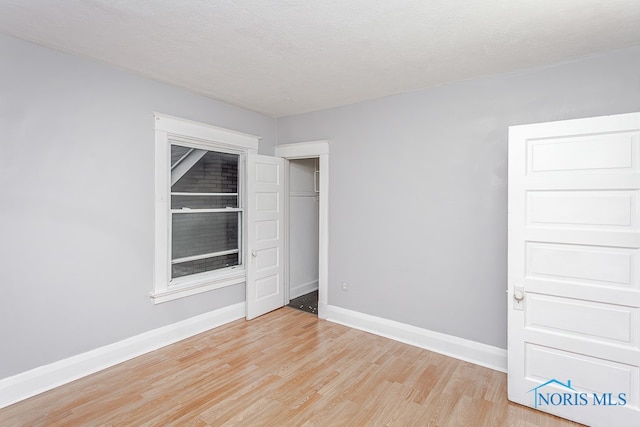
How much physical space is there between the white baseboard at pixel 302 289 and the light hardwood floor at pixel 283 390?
59.7 inches

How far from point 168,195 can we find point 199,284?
41.7 inches

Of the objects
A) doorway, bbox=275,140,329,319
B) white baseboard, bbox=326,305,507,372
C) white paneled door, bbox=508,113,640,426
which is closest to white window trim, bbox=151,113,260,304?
doorway, bbox=275,140,329,319

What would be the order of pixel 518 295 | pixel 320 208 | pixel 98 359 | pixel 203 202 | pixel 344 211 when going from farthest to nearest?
pixel 320 208 → pixel 344 211 → pixel 203 202 → pixel 98 359 → pixel 518 295

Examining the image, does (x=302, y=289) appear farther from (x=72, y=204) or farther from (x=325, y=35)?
(x=325, y=35)

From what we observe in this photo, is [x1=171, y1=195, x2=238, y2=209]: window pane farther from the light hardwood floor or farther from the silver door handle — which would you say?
the silver door handle

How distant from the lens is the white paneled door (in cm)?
209

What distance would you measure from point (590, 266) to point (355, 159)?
95.5 inches

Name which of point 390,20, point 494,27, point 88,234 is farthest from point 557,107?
point 88,234

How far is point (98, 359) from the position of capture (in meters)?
2.82

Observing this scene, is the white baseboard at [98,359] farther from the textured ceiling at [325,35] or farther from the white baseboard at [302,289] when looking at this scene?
the textured ceiling at [325,35]

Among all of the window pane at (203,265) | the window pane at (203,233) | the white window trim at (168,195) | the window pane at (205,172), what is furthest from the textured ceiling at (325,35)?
the window pane at (203,265)

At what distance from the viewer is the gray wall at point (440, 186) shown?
2686 millimetres

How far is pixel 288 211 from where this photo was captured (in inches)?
184

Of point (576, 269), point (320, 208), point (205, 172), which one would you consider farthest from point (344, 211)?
point (576, 269)
